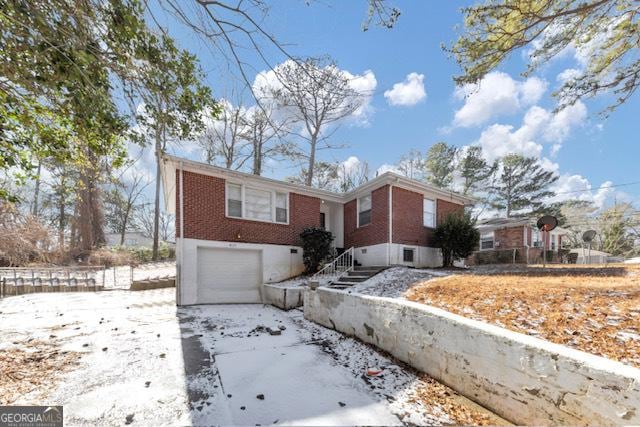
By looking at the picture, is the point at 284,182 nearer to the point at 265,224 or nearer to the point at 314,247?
the point at 265,224

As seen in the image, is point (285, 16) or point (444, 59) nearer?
point (285, 16)

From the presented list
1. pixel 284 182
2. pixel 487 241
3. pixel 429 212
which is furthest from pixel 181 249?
pixel 487 241

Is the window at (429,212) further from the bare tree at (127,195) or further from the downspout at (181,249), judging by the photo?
the bare tree at (127,195)

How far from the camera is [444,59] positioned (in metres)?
7.78

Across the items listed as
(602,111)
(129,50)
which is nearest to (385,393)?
(129,50)

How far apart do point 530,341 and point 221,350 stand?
4.32m

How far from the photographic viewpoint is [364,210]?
1134cm

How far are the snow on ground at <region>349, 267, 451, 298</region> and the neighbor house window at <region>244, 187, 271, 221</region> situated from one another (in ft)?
15.0

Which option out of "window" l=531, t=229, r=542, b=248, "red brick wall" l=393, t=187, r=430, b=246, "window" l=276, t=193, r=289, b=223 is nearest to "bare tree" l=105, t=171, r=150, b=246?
"window" l=276, t=193, r=289, b=223

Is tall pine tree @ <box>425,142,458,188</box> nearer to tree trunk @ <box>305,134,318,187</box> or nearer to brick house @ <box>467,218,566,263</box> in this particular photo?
brick house @ <box>467,218,566,263</box>

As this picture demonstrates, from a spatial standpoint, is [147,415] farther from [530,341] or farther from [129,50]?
[129,50]

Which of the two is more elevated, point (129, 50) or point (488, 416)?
point (129, 50)

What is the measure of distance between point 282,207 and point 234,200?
1.91 metres

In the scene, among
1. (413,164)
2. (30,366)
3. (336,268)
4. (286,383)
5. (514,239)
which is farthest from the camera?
(413,164)
